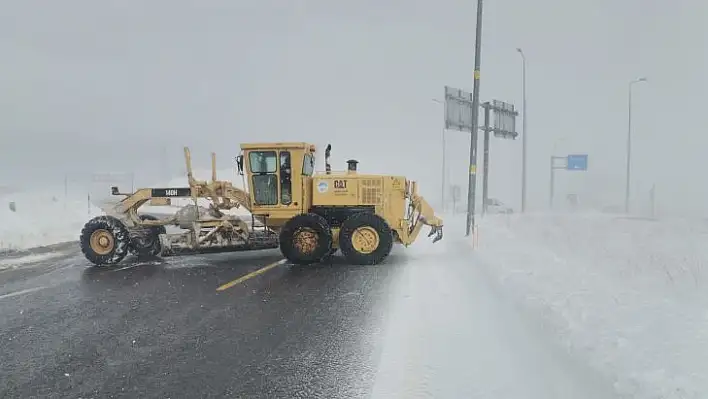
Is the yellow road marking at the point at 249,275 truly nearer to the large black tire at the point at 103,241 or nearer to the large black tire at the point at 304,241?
the large black tire at the point at 304,241

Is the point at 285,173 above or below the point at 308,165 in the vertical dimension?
below

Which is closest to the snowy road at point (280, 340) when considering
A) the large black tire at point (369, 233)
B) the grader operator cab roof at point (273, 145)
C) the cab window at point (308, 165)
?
the large black tire at point (369, 233)

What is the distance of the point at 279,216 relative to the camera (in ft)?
41.8

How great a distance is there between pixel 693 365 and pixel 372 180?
9.14m

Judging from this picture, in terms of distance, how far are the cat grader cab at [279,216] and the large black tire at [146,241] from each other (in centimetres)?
2

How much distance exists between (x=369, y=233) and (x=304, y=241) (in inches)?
54.5

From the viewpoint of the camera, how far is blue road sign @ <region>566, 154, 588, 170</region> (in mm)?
A: 52344

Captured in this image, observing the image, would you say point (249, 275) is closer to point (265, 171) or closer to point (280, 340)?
point (265, 171)

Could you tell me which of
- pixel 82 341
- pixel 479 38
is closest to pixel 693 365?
pixel 82 341

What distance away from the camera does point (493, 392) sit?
4348mm

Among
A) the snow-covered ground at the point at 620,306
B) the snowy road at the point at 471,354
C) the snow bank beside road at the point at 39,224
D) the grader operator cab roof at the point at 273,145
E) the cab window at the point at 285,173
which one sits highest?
the grader operator cab roof at the point at 273,145

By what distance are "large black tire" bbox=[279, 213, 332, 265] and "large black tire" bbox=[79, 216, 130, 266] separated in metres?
3.47

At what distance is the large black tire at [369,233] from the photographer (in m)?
11.9

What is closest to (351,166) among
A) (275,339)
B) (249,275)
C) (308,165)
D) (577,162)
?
(308,165)
